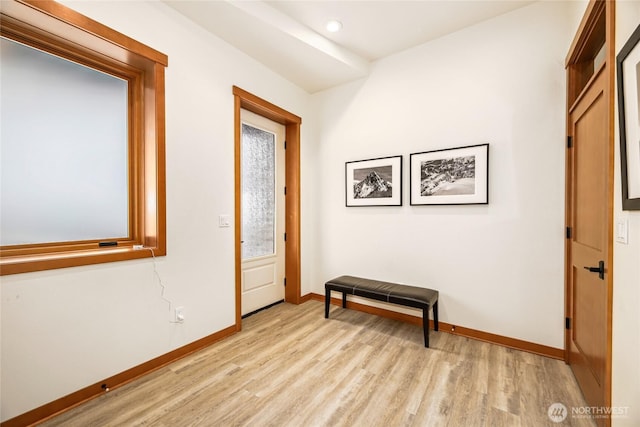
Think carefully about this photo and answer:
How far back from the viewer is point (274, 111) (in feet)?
10.5

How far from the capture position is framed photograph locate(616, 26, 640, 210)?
3.49ft

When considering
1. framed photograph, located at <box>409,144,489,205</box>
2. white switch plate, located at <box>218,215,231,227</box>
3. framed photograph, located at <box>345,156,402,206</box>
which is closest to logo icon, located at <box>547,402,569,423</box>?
framed photograph, located at <box>409,144,489,205</box>

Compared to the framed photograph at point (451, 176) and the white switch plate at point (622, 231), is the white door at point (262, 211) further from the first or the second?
the white switch plate at point (622, 231)

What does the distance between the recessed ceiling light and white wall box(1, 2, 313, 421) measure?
86 centimetres

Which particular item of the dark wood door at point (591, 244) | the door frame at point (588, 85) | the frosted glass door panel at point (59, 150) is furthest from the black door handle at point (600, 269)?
the frosted glass door panel at point (59, 150)

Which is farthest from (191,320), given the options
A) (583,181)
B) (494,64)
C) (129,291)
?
(494,64)

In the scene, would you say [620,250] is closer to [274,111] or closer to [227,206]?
[227,206]

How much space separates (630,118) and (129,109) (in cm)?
308

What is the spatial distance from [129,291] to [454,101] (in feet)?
10.9

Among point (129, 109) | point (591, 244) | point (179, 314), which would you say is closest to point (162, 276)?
point (179, 314)

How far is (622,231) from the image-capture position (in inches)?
47.8

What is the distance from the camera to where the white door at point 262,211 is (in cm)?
316

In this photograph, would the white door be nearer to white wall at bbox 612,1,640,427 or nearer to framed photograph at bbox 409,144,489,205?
framed photograph at bbox 409,144,489,205

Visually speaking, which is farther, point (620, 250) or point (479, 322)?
point (479, 322)
